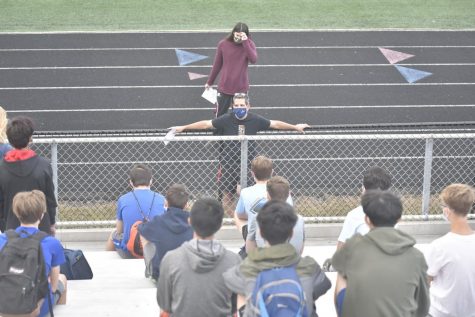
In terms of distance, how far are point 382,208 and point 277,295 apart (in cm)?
91

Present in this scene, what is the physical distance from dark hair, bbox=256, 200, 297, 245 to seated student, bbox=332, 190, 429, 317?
50cm

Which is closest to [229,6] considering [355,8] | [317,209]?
[355,8]

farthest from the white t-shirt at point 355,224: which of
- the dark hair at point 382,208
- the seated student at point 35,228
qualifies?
the seated student at point 35,228

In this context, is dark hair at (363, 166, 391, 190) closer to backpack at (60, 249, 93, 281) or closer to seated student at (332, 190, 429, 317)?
seated student at (332, 190, 429, 317)

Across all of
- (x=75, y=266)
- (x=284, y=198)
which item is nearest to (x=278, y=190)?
(x=284, y=198)

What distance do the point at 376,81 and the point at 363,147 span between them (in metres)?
5.50

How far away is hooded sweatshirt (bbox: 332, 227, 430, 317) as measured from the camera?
5738mm

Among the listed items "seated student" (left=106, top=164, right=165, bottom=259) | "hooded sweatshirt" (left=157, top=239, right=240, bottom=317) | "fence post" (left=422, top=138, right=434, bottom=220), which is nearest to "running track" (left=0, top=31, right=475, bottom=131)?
"fence post" (left=422, top=138, right=434, bottom=220)

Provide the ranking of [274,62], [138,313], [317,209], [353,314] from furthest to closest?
[274,62] → [317,209] → [138,313] → [353,314]

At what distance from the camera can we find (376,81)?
19.4 meters

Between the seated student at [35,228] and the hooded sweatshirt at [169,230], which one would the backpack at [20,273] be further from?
the hooded sweatshirt at [169,230]

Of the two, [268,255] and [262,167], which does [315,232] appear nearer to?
[262,167]

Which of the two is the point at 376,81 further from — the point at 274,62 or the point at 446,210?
the point at 446,210

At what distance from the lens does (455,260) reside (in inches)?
253
